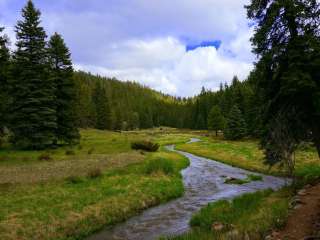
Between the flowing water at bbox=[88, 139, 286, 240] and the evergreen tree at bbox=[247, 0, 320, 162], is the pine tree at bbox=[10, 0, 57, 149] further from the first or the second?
the evergreen tree at bbox=[247, 0, 320, 162]

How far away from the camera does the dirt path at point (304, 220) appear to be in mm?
8429

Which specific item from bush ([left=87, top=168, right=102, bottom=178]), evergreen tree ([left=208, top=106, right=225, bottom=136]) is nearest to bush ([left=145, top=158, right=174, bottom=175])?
bush ([left=87, top=168, right=102, bottom=178])

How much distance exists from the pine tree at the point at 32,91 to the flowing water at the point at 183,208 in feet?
56.9

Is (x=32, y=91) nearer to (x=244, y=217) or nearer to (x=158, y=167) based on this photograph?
(x=158, y=167)

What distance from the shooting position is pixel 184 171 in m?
29.8

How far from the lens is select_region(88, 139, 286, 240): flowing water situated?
1254cm

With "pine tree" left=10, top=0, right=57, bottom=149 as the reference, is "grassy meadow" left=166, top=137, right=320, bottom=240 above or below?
below

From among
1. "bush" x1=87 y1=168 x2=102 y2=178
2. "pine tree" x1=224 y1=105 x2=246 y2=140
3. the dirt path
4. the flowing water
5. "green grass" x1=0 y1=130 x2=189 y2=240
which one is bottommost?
the flowing water

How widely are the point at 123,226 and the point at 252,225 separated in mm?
6362

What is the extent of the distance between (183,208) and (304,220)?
7.86 meters

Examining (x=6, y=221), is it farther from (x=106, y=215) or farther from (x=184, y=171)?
(x=184, y=171)

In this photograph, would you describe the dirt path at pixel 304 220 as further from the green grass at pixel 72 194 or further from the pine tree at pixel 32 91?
the pine tree at pixel 32 91

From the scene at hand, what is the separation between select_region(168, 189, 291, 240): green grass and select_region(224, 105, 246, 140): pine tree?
51530mm

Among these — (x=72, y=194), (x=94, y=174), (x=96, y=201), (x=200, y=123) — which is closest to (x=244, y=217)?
(x=96, y=201)
